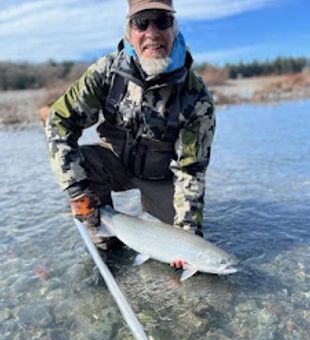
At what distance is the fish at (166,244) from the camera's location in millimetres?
3766

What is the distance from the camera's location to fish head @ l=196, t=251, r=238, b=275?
3732 mm

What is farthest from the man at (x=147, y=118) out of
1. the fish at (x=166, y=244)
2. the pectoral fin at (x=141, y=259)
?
the pectoral fin at (x=141, y=259)

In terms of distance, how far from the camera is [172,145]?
15.6ft

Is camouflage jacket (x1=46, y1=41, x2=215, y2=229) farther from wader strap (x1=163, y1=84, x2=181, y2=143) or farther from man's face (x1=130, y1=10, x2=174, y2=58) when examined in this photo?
man's face (x1=130, y1=10, x2=174, y2=58)

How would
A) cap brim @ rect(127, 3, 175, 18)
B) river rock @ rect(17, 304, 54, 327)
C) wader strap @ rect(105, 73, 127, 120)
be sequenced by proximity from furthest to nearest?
1. wader strap @ rect(105, 73, 127, 120)
2. cap brim @ rect(127, 3, 175, 18)
3. river rock @ rect(17, 304, 54, 327)

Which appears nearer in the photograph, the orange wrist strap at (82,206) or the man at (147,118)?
the man at (147,118)

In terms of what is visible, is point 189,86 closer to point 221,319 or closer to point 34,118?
point 221,319

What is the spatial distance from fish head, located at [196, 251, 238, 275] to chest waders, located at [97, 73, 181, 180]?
1251mm

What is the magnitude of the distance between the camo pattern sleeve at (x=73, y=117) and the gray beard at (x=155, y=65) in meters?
0.45

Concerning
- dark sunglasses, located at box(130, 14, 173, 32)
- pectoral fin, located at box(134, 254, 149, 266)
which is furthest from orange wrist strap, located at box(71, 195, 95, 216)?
dark sunglasses, located at box(130, 14, 173, 32)

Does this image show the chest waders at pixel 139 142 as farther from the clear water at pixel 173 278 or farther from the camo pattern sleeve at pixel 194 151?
the clear water at pixel 173 278

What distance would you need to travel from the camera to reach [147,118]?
457 centimetres

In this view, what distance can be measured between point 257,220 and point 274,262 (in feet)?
3.71

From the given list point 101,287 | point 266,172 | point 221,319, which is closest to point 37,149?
point 266,172
